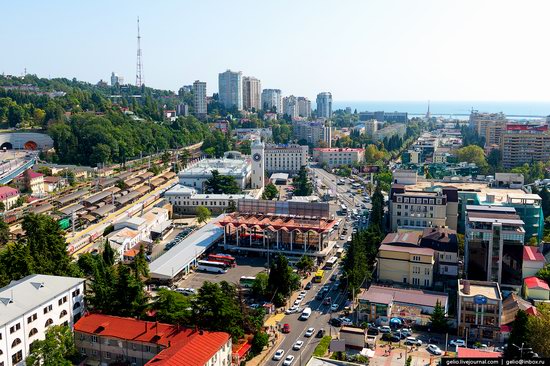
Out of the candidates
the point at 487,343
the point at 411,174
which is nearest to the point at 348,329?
the point at 487,343

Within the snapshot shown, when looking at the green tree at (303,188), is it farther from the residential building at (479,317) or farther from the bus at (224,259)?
the residential building at (479,317)

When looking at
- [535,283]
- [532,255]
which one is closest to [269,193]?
[532,255]

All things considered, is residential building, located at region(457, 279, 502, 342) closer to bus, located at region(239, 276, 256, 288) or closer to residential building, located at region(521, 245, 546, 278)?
residential building, located at region(521, 245, 546, 278)

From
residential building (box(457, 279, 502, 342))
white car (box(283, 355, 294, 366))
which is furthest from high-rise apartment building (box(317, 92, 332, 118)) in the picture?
white car (box(283, 355, 294, 366))

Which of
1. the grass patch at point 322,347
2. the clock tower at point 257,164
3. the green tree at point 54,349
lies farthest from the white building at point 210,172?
the green tree at point 54,349

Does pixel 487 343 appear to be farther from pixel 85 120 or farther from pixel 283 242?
pixel 85 120

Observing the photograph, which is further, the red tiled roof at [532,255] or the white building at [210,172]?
the white building at [210,172]
